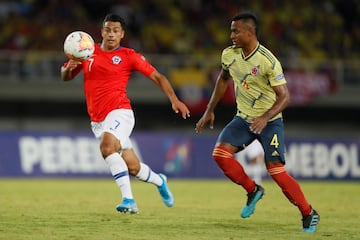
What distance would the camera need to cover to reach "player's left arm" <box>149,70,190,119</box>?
32.2 feet

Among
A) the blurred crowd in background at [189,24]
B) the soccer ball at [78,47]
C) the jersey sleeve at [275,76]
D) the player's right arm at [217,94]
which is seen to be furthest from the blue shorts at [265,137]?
the blurred crowd in background at [189,24]

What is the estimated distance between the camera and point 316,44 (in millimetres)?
28938

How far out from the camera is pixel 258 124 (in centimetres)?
898

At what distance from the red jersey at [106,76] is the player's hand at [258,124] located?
189cm

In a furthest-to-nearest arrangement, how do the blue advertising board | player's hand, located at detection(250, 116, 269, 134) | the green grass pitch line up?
the blue advertising board, player's hand, located at detection(250, 116, 269, 134), the green grass pitch

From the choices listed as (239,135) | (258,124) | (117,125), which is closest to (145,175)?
(117,125)

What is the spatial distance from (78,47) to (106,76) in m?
0.65

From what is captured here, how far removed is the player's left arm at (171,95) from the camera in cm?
981

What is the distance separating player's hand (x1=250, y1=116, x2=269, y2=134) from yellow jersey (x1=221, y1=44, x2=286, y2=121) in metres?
0.50

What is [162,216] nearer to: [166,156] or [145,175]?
[145,175]

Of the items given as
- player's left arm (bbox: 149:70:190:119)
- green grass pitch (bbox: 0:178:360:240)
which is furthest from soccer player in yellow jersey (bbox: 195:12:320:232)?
green grass pitch (bbox: 0:178:360:240)

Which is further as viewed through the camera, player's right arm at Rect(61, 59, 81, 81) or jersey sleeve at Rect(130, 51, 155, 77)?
jersey sleeve at Rect(130, 51, 155, 77)

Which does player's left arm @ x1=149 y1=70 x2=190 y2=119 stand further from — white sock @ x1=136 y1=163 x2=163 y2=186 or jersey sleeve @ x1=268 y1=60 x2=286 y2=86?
white sock @ x1=136 y1=163 x2=163 y2=186

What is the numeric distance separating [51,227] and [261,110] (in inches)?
111
